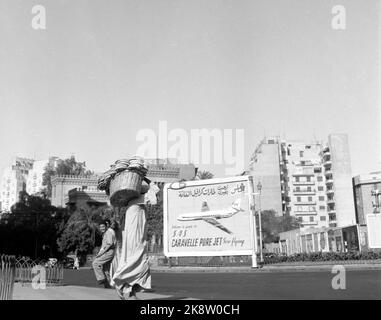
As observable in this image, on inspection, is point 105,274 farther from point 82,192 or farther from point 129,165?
point 82,192

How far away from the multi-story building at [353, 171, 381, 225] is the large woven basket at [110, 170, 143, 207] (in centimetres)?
6818

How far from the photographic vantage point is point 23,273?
1142cm

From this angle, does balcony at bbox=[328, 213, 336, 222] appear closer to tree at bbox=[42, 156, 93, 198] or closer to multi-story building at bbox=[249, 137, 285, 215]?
multi-story building at bbox=[249, 137, 285, 215]

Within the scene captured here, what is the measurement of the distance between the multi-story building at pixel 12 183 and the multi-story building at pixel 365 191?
92.6 meters

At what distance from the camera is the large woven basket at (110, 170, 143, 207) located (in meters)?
6.61

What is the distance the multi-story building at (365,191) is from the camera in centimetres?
7081

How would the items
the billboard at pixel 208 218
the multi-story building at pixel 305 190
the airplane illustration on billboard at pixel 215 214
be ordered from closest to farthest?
the billboard at pixel 208 218
the airplane illustration on billboard at pixel 215 214
the multi-story building at pixel 305 190

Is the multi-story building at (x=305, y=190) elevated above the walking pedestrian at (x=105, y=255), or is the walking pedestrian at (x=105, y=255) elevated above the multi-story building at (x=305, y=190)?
the multi-story building at (x=305, y=190)

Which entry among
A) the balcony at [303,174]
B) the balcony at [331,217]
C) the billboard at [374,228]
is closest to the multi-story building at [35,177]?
the balcony at [303,174]

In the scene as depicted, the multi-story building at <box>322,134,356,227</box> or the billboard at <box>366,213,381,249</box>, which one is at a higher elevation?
the multi-story building at <box>322,134,356,227</box>

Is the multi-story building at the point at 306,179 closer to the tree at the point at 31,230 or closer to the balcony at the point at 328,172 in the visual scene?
the balcony at the point at 328,172

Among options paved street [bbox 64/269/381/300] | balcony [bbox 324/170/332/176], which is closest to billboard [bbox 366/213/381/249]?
paved street [bbox 64/269/381/300]
